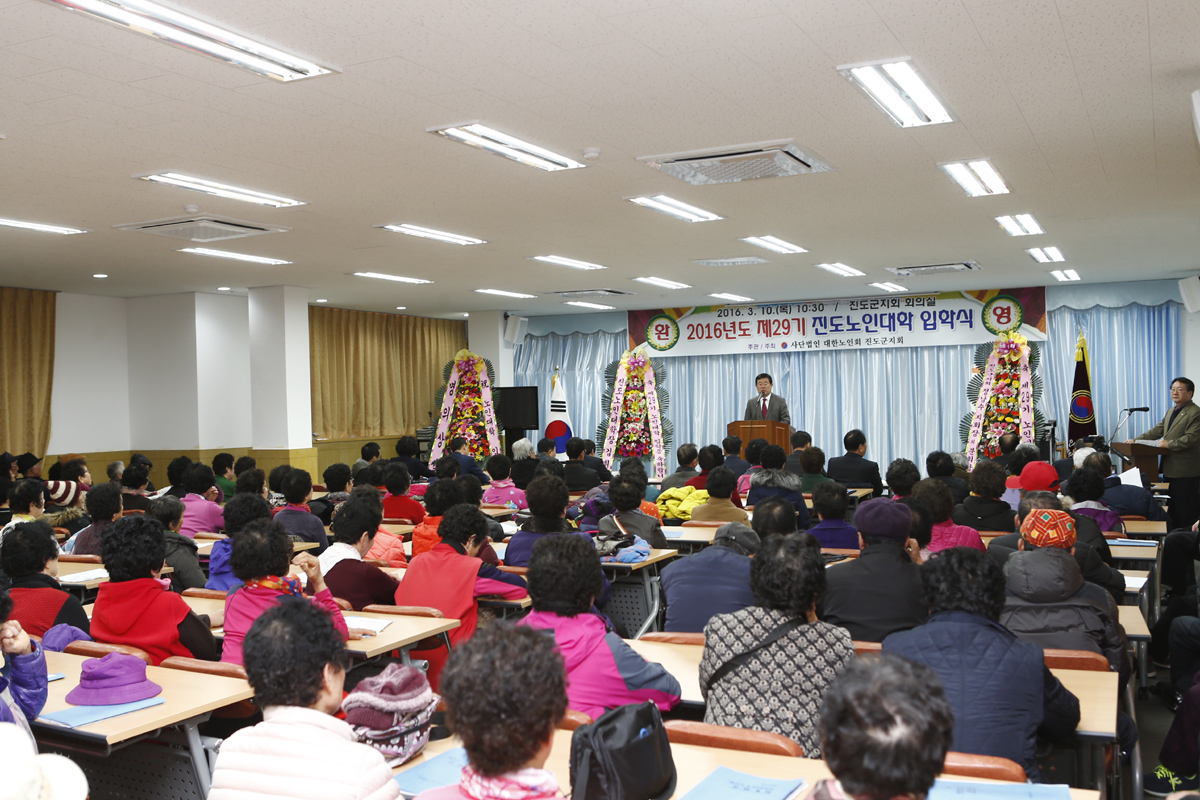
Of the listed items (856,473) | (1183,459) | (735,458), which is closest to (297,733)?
(735,458)

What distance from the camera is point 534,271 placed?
10.9 meters

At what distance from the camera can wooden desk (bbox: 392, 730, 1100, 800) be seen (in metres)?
2.24

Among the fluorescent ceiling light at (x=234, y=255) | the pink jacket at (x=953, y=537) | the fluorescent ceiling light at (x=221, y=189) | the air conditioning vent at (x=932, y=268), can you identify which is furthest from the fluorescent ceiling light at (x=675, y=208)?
the fluorescent ceiling light at (x=234, y=255)

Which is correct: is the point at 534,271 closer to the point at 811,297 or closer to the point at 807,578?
the point at 811,297

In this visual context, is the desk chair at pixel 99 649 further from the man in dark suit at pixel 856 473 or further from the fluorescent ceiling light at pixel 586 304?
the fluorescent ceiling light at pixel 586 304

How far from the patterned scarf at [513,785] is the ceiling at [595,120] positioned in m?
2.88

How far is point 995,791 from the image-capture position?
2.06m

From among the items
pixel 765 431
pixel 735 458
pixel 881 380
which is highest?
pixel 881 380

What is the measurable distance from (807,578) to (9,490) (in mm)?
6538

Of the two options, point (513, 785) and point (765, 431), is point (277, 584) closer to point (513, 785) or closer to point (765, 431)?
point (513, 785)

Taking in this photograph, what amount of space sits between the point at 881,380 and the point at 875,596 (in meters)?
11.7

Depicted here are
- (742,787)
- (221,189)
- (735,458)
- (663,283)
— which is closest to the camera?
(742,787)

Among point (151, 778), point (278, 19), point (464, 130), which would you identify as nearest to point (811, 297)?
point (464, 130)

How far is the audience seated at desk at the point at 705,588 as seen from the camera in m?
3.87
